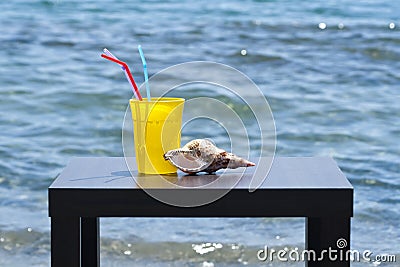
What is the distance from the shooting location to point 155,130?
1407 millimetres

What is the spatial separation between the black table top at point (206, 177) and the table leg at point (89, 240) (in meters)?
0.12

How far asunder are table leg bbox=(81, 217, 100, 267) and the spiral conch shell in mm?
249

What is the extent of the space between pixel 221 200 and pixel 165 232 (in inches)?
61.2

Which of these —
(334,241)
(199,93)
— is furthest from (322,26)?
(334,241)

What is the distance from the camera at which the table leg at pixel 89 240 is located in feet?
5.08

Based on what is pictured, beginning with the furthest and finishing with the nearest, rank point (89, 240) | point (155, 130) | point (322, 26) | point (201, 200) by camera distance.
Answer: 1. point (322, 26)
2. point (89, 240)
3. point (155, 130)
4. point (201, 200)

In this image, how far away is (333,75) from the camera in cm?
471

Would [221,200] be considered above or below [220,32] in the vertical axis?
above

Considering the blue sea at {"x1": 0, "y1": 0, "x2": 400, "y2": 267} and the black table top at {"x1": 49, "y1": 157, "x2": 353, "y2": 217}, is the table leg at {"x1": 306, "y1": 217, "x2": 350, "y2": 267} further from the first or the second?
the blue sea at {"x1": 0, "y1": 0, "x2": 400, "y2": 267}

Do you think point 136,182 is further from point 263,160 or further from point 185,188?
point 263,160

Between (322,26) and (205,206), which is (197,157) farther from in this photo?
(322,26)

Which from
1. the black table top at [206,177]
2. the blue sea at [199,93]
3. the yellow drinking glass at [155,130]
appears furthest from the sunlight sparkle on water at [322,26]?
the yellow drinking glass at [155,130]

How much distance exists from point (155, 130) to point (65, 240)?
243 millimetres

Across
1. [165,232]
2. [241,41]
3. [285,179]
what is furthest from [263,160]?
[241,41]
